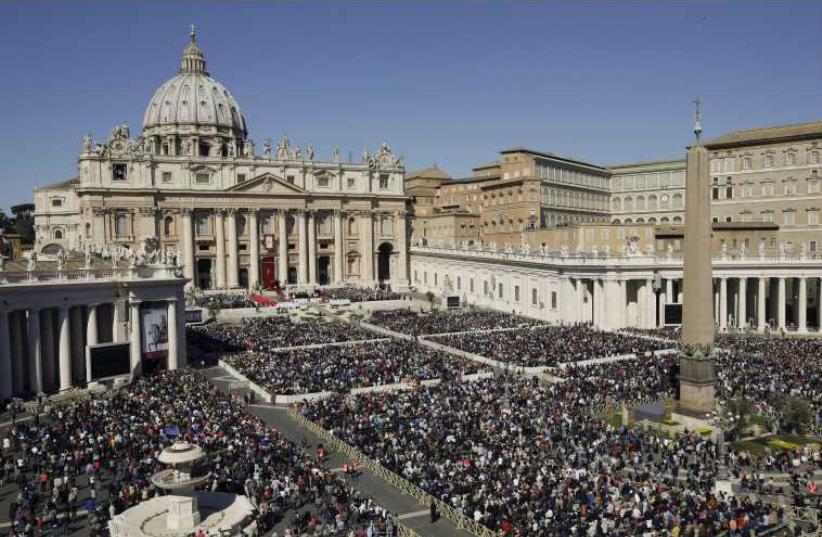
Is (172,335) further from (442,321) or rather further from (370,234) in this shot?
(370,234)

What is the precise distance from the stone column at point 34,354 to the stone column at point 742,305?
155 feet

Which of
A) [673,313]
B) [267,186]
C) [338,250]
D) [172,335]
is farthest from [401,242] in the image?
[172,335]

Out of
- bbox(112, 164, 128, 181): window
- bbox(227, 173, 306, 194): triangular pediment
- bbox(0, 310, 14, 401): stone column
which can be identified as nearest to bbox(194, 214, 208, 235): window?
bbox(227, 173, 306, 194): triangular pediment

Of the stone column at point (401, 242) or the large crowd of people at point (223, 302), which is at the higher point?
the stone column at point (401, 242)

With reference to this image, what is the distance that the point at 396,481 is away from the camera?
22609mm

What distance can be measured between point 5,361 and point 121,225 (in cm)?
4674

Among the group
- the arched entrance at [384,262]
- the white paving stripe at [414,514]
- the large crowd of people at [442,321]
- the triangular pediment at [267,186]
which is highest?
the triangular pediment at [267,186]

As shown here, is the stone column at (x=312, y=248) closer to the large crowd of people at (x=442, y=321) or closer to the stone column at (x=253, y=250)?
the stone column at (x=253, y=250)

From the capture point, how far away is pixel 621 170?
91312 mm

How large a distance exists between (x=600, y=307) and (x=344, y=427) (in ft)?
104

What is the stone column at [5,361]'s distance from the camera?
111 feet

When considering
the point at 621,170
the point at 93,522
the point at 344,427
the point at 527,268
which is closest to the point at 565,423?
the point at 344,427

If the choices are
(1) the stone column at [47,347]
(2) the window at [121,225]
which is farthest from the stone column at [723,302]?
(2) the window at [121,225]

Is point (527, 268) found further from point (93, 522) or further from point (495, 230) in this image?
point (93, 522)
